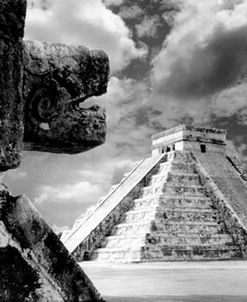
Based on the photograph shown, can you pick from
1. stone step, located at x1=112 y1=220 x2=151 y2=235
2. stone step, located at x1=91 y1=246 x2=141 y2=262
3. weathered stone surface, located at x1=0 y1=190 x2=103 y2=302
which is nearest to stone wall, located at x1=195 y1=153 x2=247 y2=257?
Answer: stone step, located at x1=112 y1=220 x2=151 y2=235

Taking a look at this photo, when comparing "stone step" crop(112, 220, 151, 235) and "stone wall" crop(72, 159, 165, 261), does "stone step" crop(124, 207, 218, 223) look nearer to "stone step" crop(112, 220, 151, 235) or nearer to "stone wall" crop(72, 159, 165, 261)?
"stone step" crop(112, 220, 151, 235)

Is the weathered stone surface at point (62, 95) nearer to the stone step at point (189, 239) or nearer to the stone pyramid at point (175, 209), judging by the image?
the stone pyramid at point (175, 209)

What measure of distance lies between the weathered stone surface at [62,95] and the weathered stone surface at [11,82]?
98mm

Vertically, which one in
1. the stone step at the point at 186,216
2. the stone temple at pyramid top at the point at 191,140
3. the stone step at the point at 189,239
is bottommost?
the stone step at the point at 189,239

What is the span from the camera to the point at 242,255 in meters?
24.8

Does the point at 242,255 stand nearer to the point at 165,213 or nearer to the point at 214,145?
the point at 165,213

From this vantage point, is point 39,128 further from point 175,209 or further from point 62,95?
point 175,209

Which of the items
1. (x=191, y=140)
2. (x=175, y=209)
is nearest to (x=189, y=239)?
(x=175, y=209)

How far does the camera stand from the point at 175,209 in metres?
24.9

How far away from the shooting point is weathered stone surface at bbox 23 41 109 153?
2543 millimetres

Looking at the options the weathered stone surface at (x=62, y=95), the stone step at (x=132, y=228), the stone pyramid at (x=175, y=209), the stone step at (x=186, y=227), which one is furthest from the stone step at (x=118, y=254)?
the weathered stone surface at (x=62, y=95)

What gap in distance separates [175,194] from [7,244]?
23.9m

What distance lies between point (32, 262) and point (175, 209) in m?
22.9

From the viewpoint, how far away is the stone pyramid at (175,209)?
23172mm
